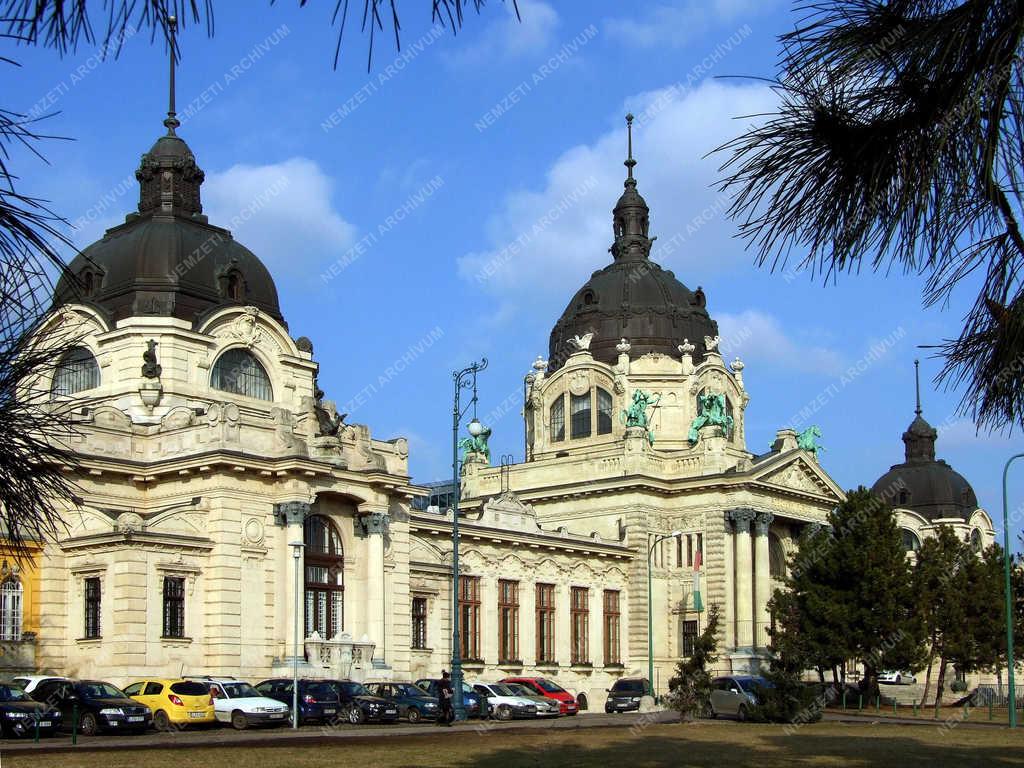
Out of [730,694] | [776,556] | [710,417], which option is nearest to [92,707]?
[730,694]

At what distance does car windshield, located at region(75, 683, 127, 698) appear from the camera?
A: 39.7m

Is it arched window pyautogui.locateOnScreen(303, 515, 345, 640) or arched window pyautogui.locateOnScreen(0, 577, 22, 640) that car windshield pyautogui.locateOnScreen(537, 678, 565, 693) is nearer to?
arched window pyautogui.locateOnScreen(303, 515, 345, 640)

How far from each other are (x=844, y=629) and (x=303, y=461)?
27.0m

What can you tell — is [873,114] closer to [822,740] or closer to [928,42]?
[928,42]

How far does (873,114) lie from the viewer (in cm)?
1052

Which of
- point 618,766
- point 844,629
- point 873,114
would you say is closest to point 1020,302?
point 873,114

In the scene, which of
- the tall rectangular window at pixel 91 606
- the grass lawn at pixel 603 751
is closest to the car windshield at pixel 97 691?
the grass lawn at pixel 603 751

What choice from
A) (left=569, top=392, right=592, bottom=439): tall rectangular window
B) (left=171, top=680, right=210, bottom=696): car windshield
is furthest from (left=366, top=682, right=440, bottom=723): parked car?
(left=569, top=392, right=592, bottom=439): tall rectangular window

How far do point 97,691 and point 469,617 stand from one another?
105ft

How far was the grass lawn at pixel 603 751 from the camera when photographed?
27.6 metres

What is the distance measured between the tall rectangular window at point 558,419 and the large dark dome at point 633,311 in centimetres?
299

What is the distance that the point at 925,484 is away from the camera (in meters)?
119

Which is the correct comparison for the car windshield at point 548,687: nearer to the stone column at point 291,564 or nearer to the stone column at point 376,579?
the stone column at point 376,579

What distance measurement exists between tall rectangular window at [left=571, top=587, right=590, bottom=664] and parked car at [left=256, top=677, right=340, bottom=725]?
3191cm
